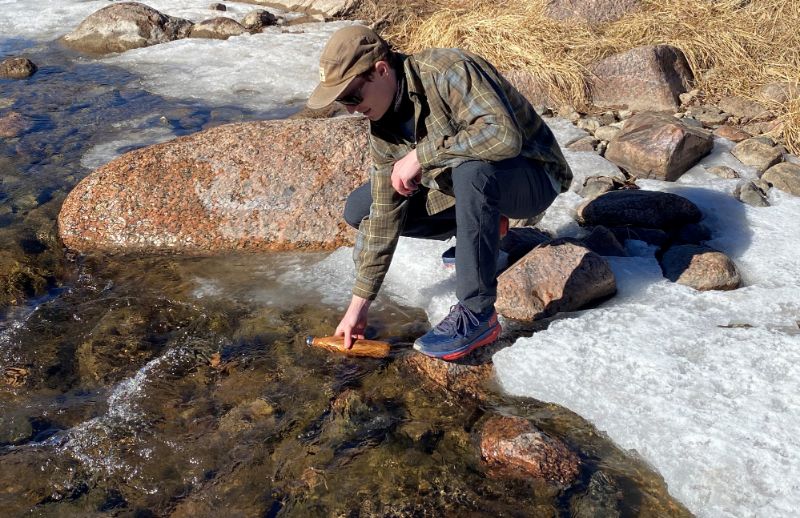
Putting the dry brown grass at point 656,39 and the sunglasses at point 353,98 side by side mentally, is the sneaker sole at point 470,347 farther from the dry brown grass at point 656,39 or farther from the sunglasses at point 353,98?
the dry brown grass at point 656,39

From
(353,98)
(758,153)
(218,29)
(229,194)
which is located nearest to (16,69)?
(218,29)

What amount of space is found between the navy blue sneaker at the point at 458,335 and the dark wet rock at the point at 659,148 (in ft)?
7.31

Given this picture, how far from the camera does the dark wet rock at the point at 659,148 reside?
4863mm

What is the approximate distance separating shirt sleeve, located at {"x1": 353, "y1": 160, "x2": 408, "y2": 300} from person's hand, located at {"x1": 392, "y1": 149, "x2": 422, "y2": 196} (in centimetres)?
24

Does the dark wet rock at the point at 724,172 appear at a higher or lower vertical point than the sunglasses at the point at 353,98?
lower

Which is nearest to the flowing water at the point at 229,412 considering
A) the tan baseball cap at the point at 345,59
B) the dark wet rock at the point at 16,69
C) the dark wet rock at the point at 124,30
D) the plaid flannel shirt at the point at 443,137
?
the plaid flannel shirt at the point at 443,137

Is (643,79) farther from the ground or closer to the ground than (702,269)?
farther from the ground

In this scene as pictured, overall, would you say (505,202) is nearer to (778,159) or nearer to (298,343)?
(298,343)

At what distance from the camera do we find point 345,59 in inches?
105

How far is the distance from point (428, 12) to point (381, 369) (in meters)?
6.46

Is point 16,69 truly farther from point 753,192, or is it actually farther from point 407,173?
point 753,192

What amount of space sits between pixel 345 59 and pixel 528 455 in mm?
1586

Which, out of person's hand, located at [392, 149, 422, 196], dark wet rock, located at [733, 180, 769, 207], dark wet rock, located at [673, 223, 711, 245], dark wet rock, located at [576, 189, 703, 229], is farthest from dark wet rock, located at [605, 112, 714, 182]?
person's hand, located at [392, 149, 422, 196]

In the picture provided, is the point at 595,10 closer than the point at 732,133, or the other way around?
the point at 732,133
